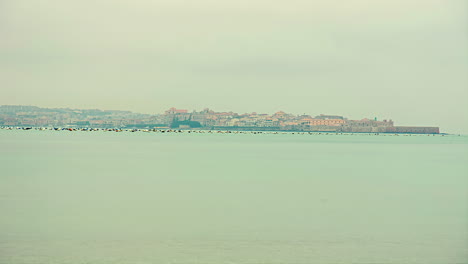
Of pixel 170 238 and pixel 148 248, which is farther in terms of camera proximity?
pixel 170 238

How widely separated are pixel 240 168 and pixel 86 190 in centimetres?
1081

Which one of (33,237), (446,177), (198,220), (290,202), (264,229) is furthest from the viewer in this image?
(446,177)

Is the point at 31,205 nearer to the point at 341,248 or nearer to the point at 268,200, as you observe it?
the point at 268,200

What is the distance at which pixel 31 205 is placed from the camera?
14.1 metres

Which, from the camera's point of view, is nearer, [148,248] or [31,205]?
[148,248]

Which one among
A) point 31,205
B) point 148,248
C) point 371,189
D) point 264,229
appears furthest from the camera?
point 371,189

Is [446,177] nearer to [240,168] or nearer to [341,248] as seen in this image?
[240,168]

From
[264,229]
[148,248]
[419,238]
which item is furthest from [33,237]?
[419,238]

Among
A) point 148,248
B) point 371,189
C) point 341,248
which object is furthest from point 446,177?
point 148,248

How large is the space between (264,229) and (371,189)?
347 inches

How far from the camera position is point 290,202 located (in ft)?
50.4

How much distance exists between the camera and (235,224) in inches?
466

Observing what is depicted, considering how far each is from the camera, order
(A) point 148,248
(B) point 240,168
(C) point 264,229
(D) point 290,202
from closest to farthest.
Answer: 1. (A) point 148,248
2. (C) point 264,229
3. (D) point 290,202
4. (B) point 240,168

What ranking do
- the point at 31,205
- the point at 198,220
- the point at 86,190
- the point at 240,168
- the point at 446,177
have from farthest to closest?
the point at 240,168, the point at 446,177, the point at 86,190, the point at 31,205, the point at 198,220
